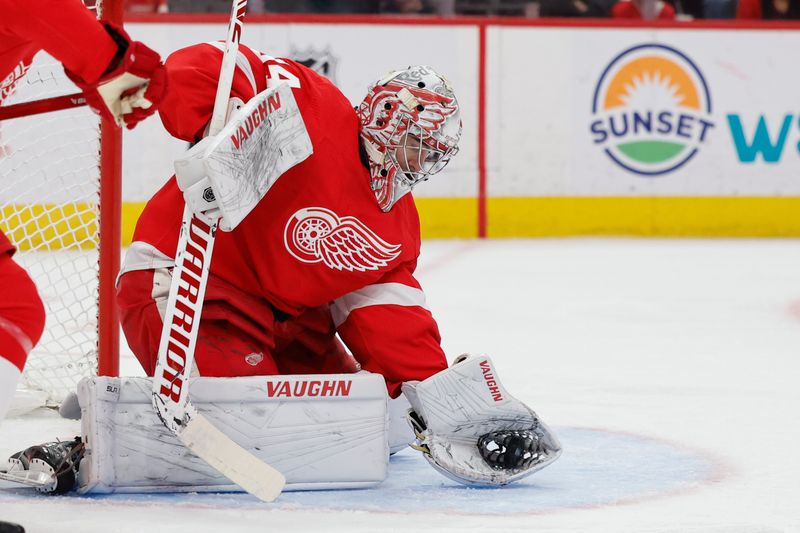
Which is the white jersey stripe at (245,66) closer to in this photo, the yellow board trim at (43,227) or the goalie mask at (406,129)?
the goalie mask at (406,129)

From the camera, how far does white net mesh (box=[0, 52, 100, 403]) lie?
2.88m

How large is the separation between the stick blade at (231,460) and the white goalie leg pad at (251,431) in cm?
5

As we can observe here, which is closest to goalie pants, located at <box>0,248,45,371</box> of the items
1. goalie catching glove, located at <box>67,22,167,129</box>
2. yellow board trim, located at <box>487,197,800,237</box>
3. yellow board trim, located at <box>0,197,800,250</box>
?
goalie catching glove, located at <box>67,22,167,129</box>

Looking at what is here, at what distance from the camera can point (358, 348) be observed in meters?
2.34

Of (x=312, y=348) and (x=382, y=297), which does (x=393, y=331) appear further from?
(x=312, y=348)

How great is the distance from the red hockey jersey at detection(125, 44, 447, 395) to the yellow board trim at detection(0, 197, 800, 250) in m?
4.04

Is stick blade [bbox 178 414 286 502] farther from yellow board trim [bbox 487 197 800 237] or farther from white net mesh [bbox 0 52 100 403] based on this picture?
yellow board trim [bbox 487 197 800 237]

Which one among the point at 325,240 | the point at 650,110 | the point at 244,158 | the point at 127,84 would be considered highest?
the point at 127,84

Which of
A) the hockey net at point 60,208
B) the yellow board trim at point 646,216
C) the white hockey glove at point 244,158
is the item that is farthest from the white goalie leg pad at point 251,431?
the yellow board trim at point 646,216

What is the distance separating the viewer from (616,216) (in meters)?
Result: 6.59

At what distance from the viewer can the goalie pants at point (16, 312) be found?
1.73 metres

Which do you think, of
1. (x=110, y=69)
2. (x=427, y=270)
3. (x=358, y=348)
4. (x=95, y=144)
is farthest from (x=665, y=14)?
(x=110, y=69)

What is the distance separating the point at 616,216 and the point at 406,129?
452 centimetres

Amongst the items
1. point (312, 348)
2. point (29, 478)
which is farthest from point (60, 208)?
point (29, 478)
